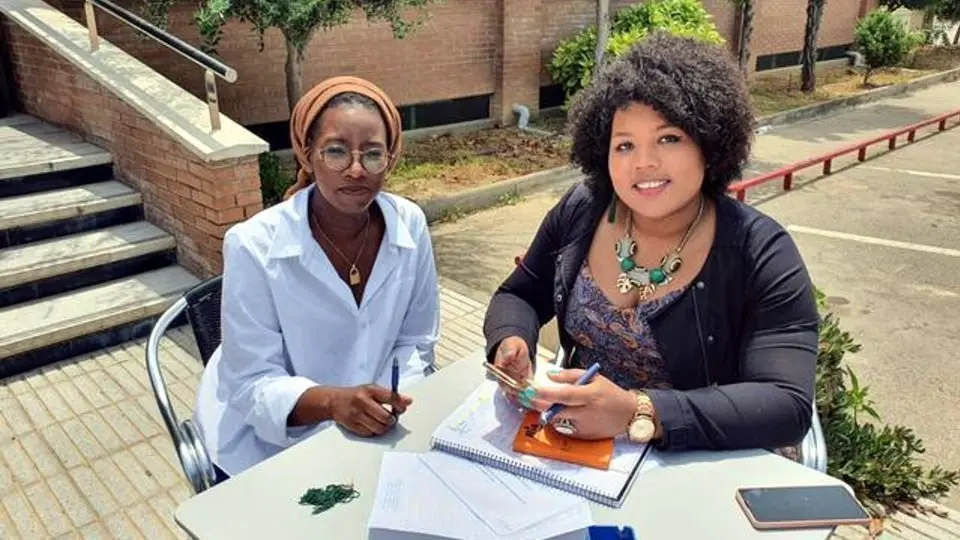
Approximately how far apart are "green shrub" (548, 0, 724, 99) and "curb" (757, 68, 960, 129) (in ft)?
5.75

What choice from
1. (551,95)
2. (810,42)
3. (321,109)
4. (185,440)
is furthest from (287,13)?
(810,42)

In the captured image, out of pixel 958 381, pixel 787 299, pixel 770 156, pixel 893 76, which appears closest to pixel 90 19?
pixel 787 299

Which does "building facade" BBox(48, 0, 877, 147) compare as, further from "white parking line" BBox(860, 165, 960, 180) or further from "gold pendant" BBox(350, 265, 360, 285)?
"gold pendant" BBox(350, 265, 360, 285)

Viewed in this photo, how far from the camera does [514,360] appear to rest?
1.83 m

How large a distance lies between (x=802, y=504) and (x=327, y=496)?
89cm

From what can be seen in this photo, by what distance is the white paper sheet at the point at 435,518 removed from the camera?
1293mm

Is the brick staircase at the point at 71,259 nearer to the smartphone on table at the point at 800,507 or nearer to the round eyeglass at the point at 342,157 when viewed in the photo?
the round eyeglass at the point at 342,157

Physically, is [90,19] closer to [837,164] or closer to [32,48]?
[32,48]

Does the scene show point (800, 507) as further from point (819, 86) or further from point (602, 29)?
point (819, 86)

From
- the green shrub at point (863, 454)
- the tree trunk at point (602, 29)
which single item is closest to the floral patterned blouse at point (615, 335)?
the green shrub at point (863, 454)

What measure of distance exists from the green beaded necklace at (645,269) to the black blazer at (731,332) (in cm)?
6

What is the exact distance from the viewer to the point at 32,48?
5535mm

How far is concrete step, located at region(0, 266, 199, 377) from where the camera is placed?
3768 mm

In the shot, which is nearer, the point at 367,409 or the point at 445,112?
the point at 367,409
